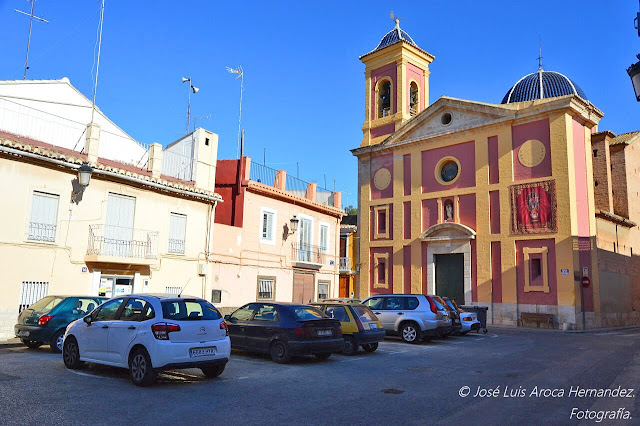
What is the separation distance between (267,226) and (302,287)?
4190mm

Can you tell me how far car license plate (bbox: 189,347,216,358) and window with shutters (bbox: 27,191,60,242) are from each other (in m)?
9.40

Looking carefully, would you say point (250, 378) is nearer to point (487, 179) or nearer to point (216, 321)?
point (216, 321)

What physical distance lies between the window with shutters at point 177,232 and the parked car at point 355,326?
7987 mm

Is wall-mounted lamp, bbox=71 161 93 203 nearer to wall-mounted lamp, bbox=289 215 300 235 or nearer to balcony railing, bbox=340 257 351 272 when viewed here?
wall-mounted lamp, bbox=289 215 300 235

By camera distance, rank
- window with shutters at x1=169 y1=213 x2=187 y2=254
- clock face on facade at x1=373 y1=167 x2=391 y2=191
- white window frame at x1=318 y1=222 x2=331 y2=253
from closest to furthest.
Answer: window with shutters at x1=169 y1=213 x2=187 y2=254 < white window frame at x1=318 y1=222 x2=331 y2=253 < clock face on facade at x1=373 y1=167 x2=391 y2=191

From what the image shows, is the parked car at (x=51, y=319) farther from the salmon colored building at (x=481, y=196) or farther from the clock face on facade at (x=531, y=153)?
the clock face on facade at (x=531, y=153)

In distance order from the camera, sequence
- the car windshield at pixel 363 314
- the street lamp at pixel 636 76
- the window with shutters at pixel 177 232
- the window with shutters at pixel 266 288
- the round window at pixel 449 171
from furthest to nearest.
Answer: the round window at pixel 449 171 → the window with shutters at pixel 266 288 → the window with shutters at pixel 177 232 → the car windshield at pixel 363 314 → the street lamp at pixel 636 76

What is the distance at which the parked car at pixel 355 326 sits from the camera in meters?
12.8

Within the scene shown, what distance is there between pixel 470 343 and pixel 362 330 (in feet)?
17.6

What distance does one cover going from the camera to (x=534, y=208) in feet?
87.1

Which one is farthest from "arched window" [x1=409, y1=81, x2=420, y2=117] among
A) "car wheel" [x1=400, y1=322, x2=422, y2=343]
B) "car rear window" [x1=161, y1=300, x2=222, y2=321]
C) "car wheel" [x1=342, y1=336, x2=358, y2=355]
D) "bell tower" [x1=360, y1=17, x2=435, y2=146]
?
"car rear window" [x1=161, y1=300, x2=222, y2=321]

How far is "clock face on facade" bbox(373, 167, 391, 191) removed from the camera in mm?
33406

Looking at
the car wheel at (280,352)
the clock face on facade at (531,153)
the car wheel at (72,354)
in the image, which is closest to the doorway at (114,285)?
the car wheel at (72,354)

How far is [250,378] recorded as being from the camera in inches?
356
